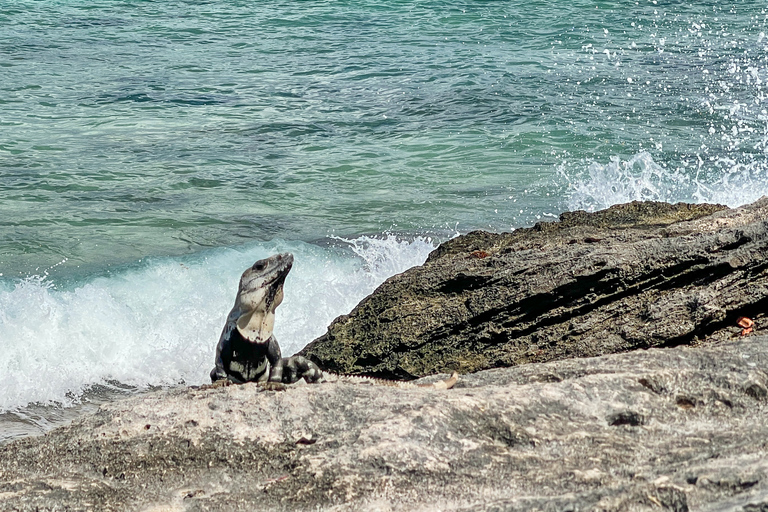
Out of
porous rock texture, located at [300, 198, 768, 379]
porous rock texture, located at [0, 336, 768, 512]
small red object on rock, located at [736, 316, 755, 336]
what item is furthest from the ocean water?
small red object on rock, located at [736, 316, 755, 336]

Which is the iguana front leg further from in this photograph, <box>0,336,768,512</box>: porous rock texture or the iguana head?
<box>0,336,768,512</box>: porous rock texture

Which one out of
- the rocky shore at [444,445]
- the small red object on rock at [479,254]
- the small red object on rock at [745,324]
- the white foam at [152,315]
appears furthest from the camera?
the white foam at [152,315]

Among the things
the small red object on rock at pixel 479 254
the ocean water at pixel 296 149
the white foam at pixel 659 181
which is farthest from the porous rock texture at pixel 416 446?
the white foam at pixel 659 181

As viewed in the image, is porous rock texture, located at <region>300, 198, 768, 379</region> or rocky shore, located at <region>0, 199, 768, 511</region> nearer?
rocky shore, located at <region>0, 199, 768, 511</region>

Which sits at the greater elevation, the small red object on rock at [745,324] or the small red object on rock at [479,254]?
the small red object on rock at [745,324]

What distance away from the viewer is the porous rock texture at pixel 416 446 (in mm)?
2500

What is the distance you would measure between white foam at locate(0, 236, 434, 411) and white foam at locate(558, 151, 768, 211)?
306cm

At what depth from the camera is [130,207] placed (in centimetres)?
1127

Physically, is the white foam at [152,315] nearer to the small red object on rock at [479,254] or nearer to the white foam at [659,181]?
the small red object on rock at [479,254]

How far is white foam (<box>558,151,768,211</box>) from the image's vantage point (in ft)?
37.4

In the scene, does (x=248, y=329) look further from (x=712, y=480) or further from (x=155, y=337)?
(x=155, y=337)

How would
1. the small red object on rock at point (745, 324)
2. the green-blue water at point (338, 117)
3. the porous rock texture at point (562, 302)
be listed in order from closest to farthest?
the small red object on rock at point (745, 324) < the porous rock texture at point (562, 302) < the green-blue water at point (338, 117)

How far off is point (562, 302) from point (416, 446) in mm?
2416

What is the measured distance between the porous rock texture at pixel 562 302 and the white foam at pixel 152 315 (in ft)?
9.48
